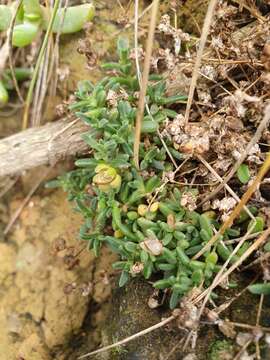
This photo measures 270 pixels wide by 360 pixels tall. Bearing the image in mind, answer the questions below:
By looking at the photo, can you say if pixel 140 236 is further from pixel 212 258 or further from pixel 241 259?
pixel 241 259

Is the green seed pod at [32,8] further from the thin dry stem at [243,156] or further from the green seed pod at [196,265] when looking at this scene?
the green seed pod at [196,265]

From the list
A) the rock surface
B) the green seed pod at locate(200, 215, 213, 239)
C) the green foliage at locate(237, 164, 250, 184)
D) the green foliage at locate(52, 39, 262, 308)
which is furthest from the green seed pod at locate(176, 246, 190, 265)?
the rock surface

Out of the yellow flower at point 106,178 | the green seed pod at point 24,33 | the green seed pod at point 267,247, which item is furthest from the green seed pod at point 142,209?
the green seed pod at point 24,33

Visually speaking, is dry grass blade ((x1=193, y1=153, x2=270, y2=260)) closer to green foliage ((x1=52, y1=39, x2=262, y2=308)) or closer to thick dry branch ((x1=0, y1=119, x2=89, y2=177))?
green foliage ((x1=52, y1=39, x2=262, y2=308))

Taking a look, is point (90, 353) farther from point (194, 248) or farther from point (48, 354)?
point (194, 248)

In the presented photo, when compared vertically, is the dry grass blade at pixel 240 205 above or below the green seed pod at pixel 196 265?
above

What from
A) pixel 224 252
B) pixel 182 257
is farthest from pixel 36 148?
pixel 224 252
